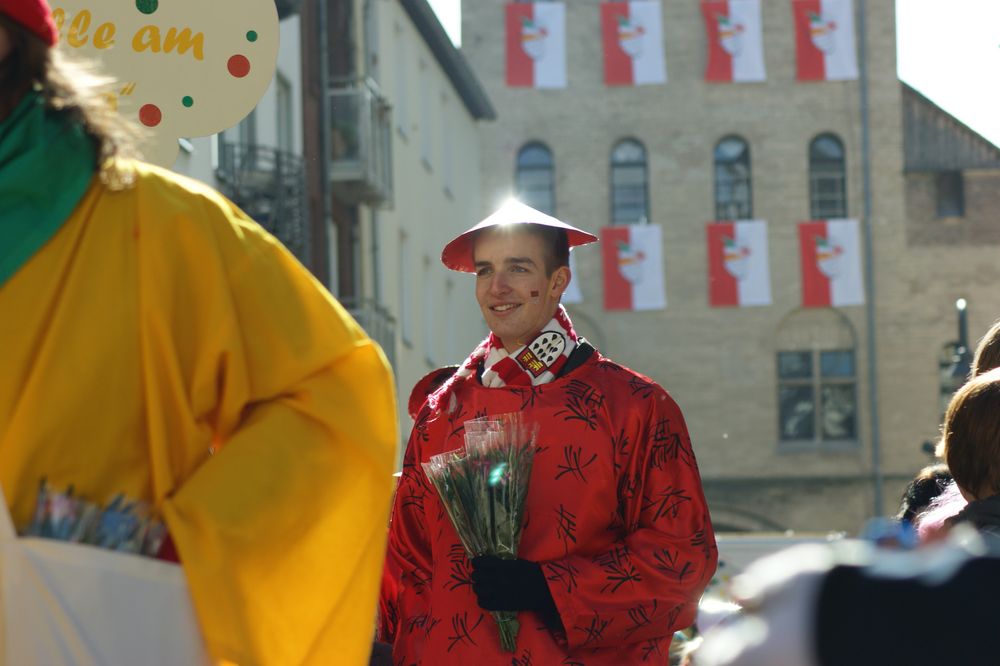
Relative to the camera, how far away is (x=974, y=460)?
3.35 meters

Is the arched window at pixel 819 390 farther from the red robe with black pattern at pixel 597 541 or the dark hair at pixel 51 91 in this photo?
the dark hair at pixel 51 91

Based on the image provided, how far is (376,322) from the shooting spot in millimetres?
28031

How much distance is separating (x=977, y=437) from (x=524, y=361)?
2069 mm

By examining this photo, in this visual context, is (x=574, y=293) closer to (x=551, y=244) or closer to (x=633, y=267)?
(x=633, y=267)

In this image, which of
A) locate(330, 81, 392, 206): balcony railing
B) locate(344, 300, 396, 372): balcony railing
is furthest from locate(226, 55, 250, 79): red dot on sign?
locate(330, 81, 392, 206): balcony railing

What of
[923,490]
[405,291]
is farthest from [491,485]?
[405,291]

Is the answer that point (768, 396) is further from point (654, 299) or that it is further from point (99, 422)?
point (99, 422)

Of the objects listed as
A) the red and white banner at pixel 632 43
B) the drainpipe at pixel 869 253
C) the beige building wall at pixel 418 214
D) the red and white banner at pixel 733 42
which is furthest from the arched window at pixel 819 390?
the beige building wall at pixel 418 214

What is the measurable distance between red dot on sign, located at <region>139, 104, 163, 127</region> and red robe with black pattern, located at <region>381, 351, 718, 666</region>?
1.40m

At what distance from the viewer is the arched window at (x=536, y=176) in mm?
46188

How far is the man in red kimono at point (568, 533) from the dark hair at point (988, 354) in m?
0.82

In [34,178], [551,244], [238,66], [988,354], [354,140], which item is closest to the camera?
[34,178]

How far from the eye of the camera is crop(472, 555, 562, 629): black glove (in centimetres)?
489

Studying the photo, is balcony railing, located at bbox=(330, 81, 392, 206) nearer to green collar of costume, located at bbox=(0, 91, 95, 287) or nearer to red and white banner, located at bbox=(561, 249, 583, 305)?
red and white banner, located at bbox=(561, 249, 583, 305)
